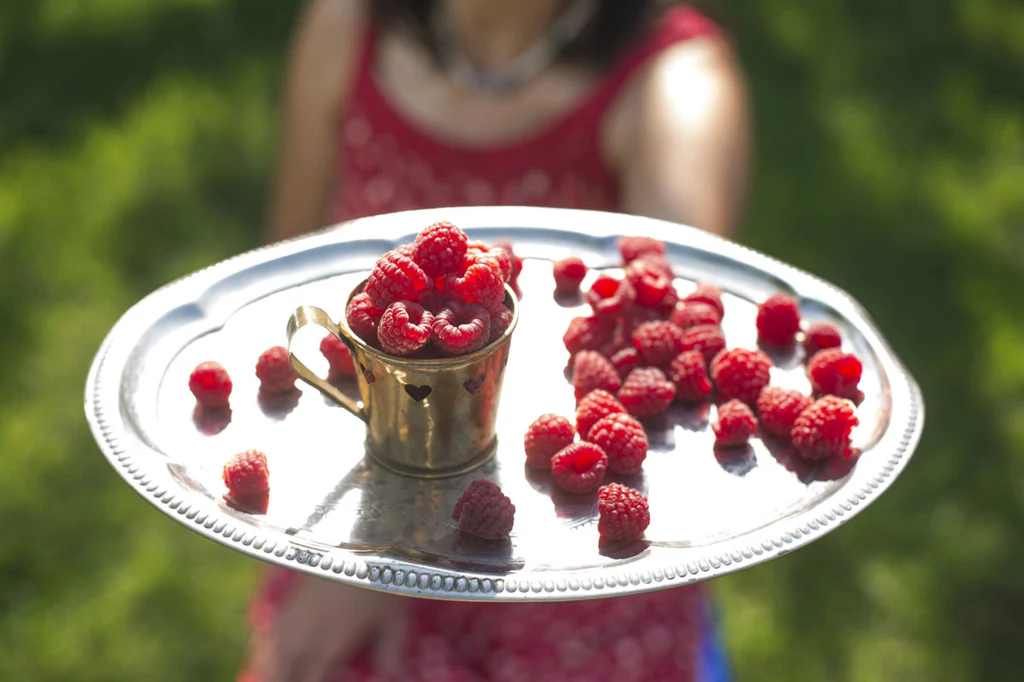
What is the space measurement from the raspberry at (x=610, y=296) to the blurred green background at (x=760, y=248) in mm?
1641

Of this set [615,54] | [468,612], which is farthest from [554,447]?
[615,54]

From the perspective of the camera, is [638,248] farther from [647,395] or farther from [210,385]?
[210,385]

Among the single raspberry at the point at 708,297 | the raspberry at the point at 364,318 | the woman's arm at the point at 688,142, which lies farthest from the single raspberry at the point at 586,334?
the woman's arm at the point at 688,142

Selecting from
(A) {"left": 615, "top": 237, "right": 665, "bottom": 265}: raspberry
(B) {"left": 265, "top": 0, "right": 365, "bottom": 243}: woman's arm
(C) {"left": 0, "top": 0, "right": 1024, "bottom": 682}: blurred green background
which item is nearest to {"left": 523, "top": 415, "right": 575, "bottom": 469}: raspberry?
(A) {"left": 615, "top": 237, "right": 665, "bottom": 265}: raspberry

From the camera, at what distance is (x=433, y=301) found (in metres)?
1.20

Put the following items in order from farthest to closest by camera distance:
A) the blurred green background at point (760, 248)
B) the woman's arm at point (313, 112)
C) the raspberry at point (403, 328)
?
1. the blurred green background at point (760, 248)
2. the woman's arm at point (313, 112)
3. the raspberry at point (403, 328)

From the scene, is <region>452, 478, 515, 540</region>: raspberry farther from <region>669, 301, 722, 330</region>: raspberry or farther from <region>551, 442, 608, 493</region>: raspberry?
<region>669, 301, 722, 330</region>: raspberry

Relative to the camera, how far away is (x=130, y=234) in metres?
3.77

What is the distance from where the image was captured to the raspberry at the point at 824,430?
1.26 metres

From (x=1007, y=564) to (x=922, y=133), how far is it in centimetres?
195

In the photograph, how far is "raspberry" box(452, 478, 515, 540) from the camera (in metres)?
1.14

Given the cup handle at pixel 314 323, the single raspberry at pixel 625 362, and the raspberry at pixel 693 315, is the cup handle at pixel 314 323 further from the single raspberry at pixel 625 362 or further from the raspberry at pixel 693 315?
the raspberry at pixel 693 315

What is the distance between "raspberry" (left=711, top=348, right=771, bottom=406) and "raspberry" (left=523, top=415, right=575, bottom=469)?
22 cm

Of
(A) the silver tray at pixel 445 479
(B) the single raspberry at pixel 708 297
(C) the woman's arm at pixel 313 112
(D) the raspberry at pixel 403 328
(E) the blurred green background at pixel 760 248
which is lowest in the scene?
(E) the blurred green background at pixel 760 248
